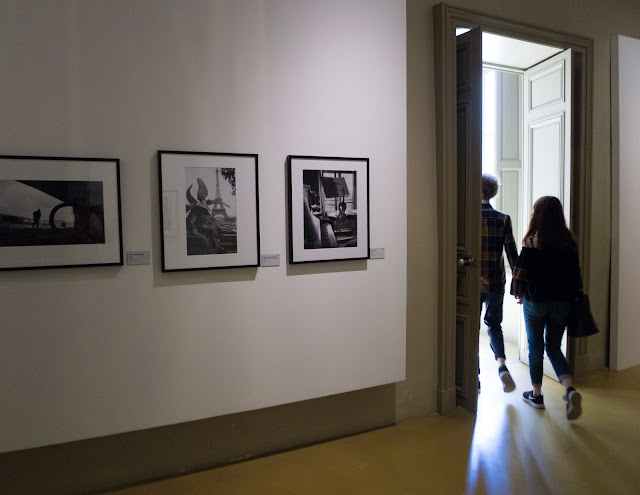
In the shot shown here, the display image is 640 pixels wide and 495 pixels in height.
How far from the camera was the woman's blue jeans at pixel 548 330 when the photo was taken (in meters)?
4.16

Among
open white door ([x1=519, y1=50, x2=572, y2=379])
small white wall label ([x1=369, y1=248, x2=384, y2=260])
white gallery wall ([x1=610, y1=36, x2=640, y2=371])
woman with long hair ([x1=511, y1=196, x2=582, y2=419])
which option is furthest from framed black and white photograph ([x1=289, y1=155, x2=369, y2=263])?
white gallery wall ([x1=610, y1=36, x2=640, y2=371])

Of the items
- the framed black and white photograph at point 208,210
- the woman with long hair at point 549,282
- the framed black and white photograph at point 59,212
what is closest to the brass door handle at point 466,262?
the woman with long hair at point 549,282

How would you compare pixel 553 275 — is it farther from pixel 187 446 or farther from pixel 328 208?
pixel 187 446

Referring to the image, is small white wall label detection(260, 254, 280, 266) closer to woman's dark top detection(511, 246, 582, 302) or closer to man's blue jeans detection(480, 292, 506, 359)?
woman's dark top detection(511, 246, 582, 302)

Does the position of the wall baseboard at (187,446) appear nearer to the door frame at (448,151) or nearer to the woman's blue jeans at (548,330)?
the door frame at (448,151)

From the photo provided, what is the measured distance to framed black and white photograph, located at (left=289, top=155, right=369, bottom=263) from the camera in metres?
3.29

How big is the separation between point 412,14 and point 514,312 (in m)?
4.19

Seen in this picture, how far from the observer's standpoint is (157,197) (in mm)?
2926

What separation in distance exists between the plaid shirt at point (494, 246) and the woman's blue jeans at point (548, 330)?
468 millimetres

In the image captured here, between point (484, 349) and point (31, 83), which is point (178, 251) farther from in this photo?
point (484, 349)

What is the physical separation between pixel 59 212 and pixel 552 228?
3781 mm

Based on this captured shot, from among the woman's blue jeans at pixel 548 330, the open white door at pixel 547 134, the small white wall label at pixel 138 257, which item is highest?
the open white door at pixel 547 134

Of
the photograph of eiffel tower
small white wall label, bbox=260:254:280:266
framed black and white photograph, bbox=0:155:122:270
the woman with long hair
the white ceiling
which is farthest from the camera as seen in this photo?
the white ceiling

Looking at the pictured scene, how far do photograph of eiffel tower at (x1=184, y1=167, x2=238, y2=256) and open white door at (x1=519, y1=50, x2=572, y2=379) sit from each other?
12.1 ft
